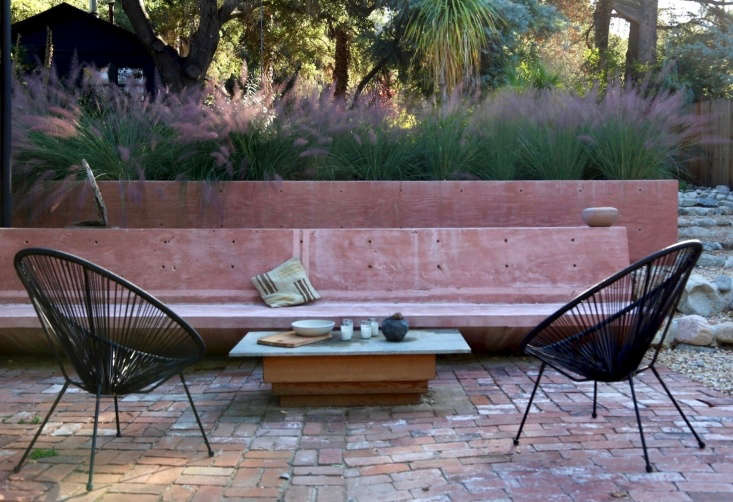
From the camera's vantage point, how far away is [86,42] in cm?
1344

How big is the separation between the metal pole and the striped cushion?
1.87m

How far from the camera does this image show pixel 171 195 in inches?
213

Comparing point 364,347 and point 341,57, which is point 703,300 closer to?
point 364,347

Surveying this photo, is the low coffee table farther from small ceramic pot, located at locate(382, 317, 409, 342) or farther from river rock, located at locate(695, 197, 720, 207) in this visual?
river rock, located at locate(695, 197, 720, 207)

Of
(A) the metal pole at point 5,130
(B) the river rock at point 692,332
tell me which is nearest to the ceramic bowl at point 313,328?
(B) the river rock at point 692,332

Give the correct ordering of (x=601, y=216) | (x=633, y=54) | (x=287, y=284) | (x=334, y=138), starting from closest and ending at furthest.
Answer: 1. (x=287, y=284)
2. (x=601, y=216)
3. (x=334, y=138)
4. (x=633, y=54)

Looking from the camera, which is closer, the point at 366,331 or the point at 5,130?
the point at 366,331

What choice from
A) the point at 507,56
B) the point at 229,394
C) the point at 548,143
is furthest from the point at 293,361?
the point at 507,56

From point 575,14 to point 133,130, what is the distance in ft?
50.9

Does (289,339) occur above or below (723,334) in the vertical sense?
above

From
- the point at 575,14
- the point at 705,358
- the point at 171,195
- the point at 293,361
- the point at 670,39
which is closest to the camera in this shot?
the point at 293,361

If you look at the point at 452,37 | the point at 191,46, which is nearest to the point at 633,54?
the point at 452,37

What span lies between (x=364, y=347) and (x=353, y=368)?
0.16 metres

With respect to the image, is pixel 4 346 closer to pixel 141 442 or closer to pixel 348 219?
pixel 141 442
